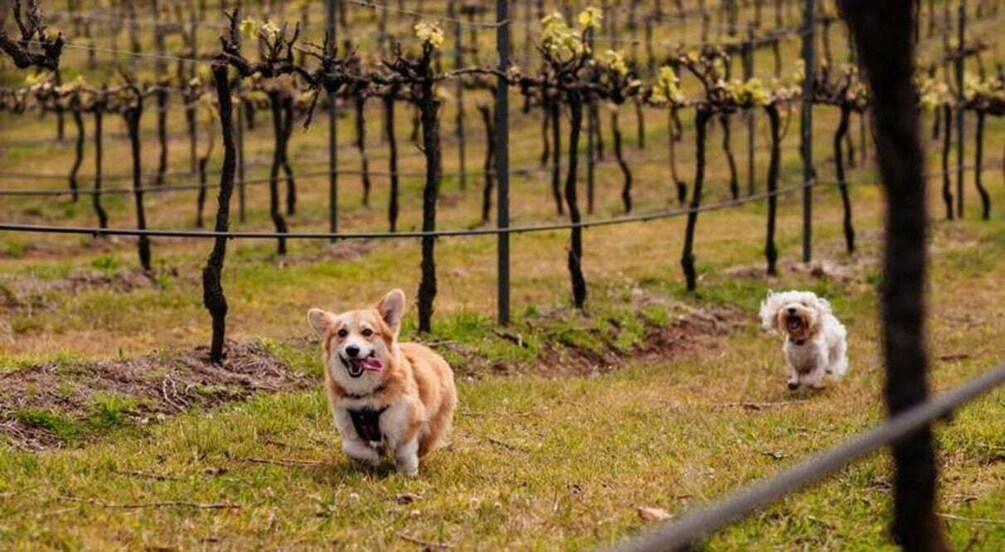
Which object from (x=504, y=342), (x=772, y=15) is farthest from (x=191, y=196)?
(x=772, y=15)

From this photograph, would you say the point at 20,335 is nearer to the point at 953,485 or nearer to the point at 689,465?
the point at 689,465

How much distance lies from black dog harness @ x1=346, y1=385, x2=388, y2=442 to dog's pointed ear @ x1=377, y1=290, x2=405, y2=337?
0.49 m

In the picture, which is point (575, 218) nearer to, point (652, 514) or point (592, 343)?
point (592, 343)

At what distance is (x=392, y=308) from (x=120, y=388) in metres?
3.44

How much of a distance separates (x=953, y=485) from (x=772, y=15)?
213ft

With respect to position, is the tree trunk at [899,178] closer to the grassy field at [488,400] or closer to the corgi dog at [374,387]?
the grassy field at [488,400]

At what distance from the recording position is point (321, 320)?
9680 millimetres

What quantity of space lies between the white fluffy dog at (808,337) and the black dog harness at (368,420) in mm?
6417

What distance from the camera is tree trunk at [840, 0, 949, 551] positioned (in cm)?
533

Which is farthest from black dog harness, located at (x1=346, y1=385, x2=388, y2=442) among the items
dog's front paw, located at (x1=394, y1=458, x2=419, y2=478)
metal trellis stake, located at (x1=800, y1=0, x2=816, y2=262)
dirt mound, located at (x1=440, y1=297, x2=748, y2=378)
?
metal trellis stake, located at (x1=800, y1=0, x2=816, y2=262)

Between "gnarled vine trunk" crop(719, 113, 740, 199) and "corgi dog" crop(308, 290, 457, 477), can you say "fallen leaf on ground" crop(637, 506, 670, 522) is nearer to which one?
"corgi dog" crop(308, 290, 457, 477)

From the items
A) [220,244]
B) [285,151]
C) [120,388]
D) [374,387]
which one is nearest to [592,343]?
[220,244]

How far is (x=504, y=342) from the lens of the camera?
1633 cm

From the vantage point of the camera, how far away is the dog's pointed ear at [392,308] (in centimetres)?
959
